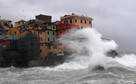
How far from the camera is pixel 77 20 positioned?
83562mm

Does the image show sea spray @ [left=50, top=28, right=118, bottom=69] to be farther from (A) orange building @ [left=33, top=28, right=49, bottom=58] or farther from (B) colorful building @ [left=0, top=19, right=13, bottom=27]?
(B) colorful building @ [left=0, top=19, right=13, bottom=27]

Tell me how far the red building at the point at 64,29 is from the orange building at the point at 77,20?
2.86 meters

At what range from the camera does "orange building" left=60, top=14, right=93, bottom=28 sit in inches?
3265

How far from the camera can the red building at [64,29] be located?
262 ft

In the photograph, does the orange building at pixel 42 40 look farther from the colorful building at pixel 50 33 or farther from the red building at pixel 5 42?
the red building at pixel 5 42

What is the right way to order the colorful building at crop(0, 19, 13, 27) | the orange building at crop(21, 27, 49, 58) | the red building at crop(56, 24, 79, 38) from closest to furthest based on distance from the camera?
the orange building at crop(21, 27, 49, 58) → the red building at crop(56, 24, 79, 38) → the colorful building at crop(0, 19, 13, 27)

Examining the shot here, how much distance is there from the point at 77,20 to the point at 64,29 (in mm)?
6421

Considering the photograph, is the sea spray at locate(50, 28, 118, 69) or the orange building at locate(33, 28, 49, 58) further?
the orange building at locate(33, 28, 49, 58)

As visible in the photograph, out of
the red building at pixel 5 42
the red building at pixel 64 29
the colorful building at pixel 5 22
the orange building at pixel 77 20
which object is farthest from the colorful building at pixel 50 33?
the colorful building at pixel 5 22

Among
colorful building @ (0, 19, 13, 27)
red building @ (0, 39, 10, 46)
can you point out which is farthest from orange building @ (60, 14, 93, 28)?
colorful building @ (0, 19, 13, 27)

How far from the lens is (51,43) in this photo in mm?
77250

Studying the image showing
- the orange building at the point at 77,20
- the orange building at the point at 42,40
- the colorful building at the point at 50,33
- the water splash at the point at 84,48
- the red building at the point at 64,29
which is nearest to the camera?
the water splash at the point at 84,48

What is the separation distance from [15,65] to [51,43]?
18003mm

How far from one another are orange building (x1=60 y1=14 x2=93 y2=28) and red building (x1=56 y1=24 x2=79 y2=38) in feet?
9.39
